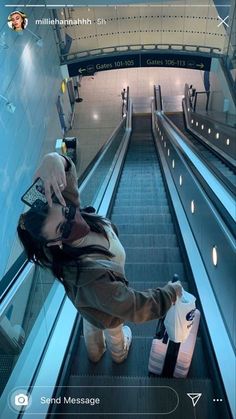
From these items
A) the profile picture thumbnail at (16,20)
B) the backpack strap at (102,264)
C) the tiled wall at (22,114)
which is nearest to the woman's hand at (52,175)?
the backpack strap at (102,264)

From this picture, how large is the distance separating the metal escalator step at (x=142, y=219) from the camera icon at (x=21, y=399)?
248 cm

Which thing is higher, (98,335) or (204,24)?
(204,24)

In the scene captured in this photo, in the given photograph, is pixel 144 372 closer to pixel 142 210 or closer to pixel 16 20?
pixel 142 210

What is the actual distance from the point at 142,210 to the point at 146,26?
1030 centimetres

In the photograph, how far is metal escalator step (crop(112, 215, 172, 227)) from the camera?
3.92m

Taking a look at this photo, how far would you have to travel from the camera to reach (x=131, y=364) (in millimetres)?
2002

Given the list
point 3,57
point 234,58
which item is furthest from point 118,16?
point 3,57

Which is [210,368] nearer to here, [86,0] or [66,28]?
[86,0]

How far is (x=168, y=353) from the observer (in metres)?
1.77

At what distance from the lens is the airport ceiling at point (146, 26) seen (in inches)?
485

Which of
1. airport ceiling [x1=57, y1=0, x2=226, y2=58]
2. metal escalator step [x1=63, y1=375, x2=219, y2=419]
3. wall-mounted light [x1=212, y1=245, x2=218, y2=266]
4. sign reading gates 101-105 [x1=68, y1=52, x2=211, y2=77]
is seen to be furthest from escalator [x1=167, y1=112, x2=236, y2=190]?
airport ceiling [x1=57, y1=0, x2=226, y2=58]

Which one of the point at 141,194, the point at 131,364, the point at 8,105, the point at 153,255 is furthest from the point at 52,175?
the point at 8,105

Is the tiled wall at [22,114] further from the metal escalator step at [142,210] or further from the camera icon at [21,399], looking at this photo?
the camera icon at [21,399]

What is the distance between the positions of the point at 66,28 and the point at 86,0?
114 inches
